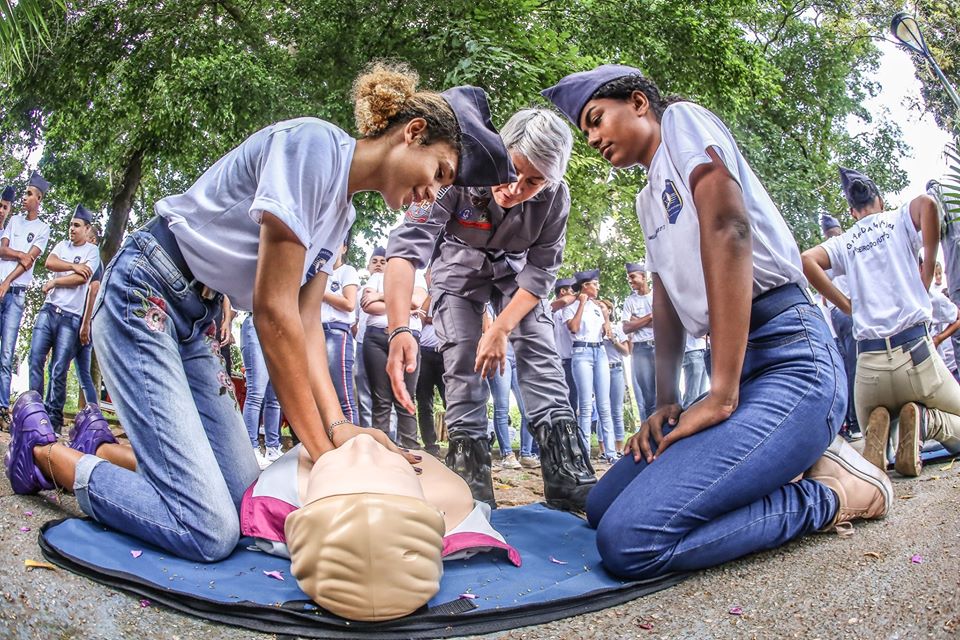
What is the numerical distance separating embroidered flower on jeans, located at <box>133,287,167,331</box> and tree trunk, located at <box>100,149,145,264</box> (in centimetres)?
918

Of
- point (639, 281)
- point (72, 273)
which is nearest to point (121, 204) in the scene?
point (72, 273)

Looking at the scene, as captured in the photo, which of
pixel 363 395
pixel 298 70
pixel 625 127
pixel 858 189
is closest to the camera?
pixel 625 127

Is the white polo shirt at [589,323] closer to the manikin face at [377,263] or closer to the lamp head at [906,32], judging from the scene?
the manikin face at [377,263]

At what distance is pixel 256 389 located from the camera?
505cm

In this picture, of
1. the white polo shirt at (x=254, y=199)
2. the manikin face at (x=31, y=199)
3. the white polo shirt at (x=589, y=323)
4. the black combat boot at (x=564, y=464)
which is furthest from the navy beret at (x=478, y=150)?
the manikin face at (x=31, y=199)

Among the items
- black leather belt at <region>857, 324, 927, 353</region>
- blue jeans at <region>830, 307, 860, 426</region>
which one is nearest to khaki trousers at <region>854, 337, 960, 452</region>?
black leather belt at <region>857, 324, 927, 353</region>

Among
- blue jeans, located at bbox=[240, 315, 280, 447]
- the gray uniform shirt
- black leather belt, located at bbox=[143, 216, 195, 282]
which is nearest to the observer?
black leather belt, located at bbox=[143, 216, 195, 282]

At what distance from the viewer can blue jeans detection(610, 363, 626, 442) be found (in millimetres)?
7494

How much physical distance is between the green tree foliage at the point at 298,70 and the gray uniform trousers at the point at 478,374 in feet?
17.9

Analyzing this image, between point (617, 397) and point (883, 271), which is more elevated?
point (883, 271)

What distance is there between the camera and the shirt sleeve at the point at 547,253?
3176 millimetres

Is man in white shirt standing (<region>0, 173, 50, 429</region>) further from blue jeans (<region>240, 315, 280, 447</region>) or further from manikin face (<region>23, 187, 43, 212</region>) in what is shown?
blue jeans (<region>240, 315, 280, 447</region>)

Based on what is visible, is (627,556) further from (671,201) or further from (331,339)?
(331,339)

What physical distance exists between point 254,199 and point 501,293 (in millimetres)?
1606
